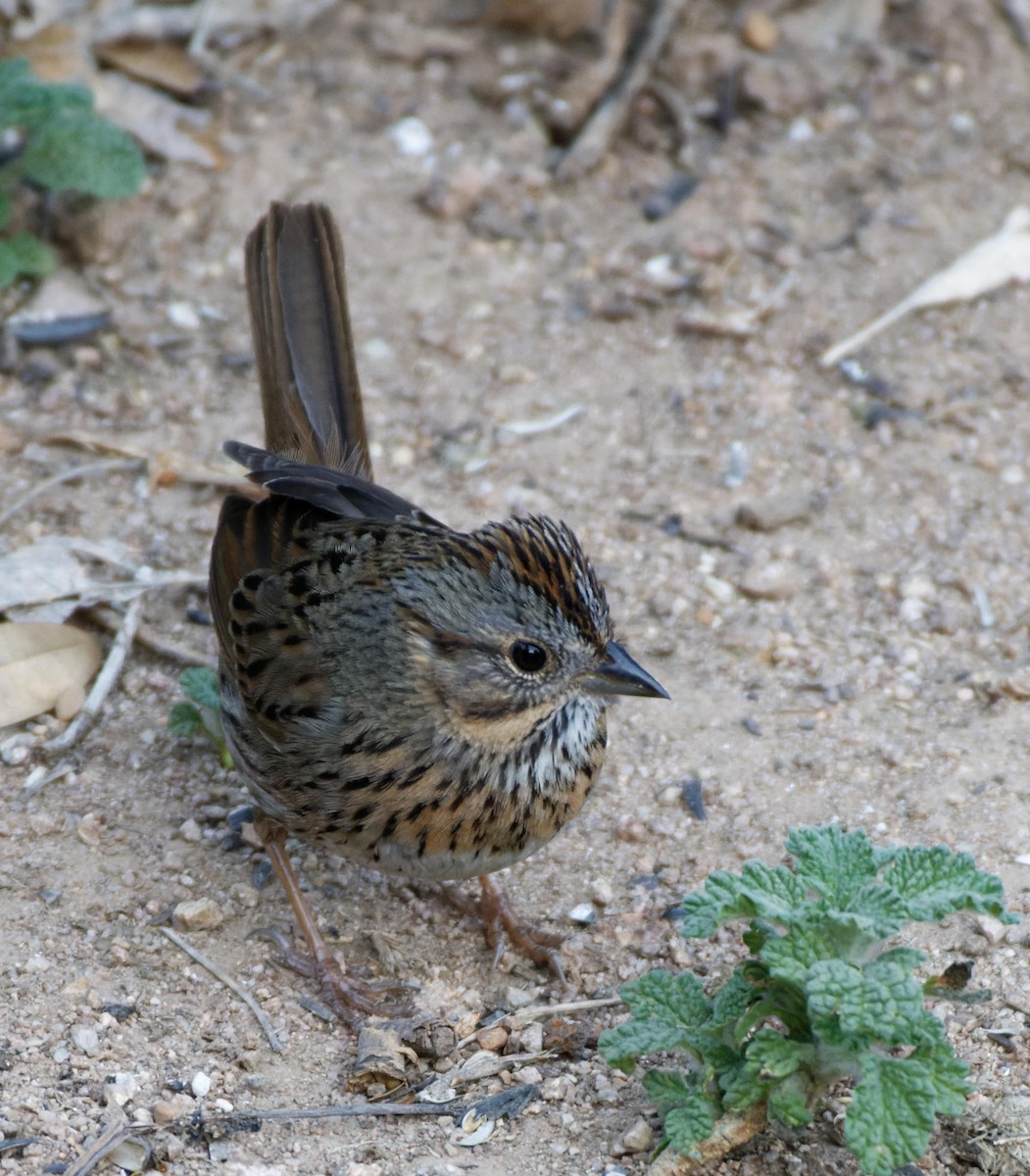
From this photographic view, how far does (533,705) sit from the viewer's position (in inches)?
159

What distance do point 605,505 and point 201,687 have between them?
167cm

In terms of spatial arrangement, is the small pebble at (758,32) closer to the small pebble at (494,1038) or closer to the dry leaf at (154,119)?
the dry leaf at (154,119)

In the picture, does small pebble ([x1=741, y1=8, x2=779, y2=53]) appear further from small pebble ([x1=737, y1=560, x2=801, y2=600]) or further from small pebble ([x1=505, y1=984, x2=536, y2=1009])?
small pebble ([x1=505, y1=984, x2=536, y2=1009])

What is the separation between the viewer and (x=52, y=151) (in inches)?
234

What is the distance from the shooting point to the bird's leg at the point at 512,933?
4.36 m

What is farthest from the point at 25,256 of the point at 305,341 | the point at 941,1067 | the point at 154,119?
the point at 941,1067

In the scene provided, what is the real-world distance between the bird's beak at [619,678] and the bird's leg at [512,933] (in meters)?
0.72

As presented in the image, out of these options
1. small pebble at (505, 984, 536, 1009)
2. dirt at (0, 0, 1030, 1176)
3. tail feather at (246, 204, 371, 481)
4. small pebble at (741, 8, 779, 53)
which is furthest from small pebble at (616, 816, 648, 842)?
Answer: small pebble at (741, 8, 779, 53)

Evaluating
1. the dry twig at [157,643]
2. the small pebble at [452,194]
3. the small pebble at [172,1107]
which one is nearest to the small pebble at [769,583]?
the dry twig at [157,643]

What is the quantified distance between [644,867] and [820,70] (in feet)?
13.5

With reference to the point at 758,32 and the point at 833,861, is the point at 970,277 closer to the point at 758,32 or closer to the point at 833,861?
the point at 758,32

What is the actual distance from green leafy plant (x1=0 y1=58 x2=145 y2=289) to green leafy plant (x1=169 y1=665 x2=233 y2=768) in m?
1.96

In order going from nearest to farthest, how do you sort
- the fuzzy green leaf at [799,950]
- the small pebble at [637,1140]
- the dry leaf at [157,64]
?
the fuzzy green leaf at [799,950] → the small pebble at [637,1140] → the dry leaf at [157,64]

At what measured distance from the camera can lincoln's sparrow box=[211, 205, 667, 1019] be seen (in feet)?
13.0
